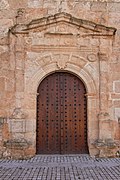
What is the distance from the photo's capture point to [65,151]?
796 cm

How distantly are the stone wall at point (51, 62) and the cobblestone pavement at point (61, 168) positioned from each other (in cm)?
60

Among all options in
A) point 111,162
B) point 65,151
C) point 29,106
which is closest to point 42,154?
point 65,151

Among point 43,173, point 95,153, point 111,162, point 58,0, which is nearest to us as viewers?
point 43,173

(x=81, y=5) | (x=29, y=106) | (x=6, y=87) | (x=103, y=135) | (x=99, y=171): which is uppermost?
(x=81, y=5)

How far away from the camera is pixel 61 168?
6.25 meters

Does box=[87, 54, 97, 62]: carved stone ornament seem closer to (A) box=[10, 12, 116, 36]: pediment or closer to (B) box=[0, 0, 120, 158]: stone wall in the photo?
(B) box=[0, 0, 120, 158]: stone wall

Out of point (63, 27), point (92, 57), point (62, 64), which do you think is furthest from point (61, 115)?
point (63, 27)

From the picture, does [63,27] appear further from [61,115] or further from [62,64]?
[61,115]

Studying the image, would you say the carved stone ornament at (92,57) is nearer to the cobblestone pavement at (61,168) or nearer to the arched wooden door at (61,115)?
the arched wooden door at (61,115)

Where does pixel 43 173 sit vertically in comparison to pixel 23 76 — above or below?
below

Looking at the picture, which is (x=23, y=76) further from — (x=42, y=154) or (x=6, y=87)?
(x=42, y=154)

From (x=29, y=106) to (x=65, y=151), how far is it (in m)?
1.55

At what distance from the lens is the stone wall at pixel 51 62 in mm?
7789

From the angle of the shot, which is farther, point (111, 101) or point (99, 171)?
point (111, 101)
